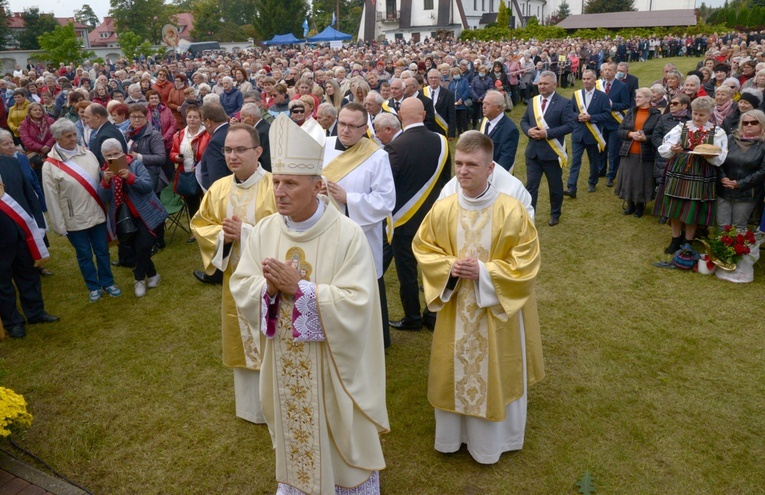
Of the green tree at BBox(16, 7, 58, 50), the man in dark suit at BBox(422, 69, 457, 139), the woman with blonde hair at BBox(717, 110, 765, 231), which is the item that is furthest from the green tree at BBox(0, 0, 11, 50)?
the woman with blonde hair at BBox(717, 110, 765, 231)

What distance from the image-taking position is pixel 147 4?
6931 centimetres

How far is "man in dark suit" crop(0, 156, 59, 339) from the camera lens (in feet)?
20.7

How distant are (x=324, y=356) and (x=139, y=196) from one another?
16.0ft

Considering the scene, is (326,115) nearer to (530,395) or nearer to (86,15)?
(530,395)

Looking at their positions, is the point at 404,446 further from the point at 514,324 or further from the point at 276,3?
the point at 276,3

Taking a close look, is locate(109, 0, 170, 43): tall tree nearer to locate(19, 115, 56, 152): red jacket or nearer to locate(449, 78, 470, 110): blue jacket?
locate(449, 78, 470, 110): blue jacket

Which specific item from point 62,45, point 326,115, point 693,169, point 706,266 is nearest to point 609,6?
point 62,45

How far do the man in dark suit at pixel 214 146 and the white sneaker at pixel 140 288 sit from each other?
A: 1.57 m

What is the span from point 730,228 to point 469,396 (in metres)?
5.16

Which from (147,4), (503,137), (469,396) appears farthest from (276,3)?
(469,396)

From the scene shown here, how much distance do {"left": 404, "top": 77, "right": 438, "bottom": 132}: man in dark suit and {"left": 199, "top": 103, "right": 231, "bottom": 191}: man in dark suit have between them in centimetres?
391

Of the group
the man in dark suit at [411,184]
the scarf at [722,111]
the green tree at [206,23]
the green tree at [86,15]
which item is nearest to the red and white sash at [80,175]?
the man in dark suit at [411,184]

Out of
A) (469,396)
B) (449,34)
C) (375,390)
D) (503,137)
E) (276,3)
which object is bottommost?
(469,396)

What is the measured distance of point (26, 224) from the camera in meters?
6.44
